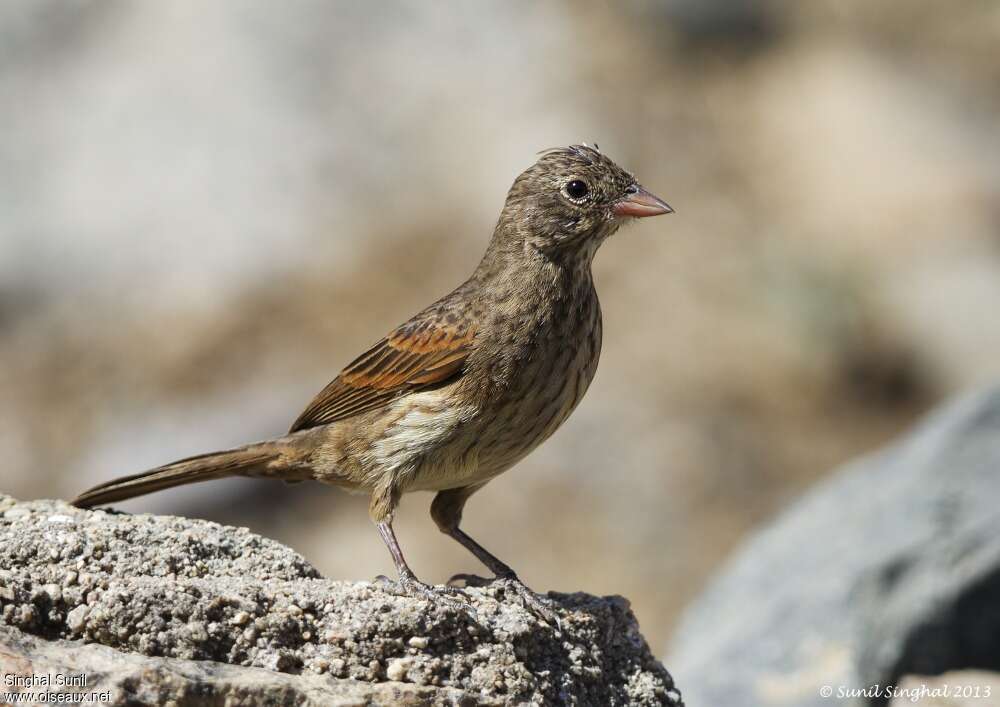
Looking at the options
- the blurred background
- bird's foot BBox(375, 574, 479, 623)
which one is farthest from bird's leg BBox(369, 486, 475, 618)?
the blurred background

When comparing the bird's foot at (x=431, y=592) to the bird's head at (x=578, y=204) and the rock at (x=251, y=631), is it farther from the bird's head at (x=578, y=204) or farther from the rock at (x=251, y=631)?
the bird's head at (x=578, y=204)

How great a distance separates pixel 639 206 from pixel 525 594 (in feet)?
5.51

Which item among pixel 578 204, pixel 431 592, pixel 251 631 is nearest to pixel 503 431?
pixel 431 592

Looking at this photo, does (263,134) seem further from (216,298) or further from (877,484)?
(877,484)

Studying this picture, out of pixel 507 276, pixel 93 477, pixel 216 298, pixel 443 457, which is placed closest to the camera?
pixel 443 457

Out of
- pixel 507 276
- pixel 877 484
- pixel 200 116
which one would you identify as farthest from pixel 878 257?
pixel 507 276

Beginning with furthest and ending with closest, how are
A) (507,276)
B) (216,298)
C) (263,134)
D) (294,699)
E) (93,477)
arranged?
1. (263,134)
2. (216,298)
3. (93,477)
4. (507,276)
5. (294,699)

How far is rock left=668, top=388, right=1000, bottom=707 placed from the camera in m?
5.11

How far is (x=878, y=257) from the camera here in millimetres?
11430

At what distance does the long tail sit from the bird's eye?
5.01ft

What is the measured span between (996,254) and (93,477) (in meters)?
7.85

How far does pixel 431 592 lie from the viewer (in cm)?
400

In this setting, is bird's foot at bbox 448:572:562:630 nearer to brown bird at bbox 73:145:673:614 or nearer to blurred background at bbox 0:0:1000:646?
brown bird at bbox 73:145:673:614

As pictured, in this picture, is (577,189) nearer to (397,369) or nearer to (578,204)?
(578,204)
